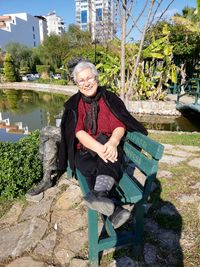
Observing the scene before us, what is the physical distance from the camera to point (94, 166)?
231 cm

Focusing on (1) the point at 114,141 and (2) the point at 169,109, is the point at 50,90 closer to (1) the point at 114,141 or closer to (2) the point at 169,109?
(2) the point at 169,109

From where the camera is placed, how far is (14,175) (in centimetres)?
304

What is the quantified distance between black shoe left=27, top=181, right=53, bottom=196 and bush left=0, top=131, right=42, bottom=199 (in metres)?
0.13

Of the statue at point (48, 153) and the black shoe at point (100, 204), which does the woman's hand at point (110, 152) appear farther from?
the statue at point (48, 153)

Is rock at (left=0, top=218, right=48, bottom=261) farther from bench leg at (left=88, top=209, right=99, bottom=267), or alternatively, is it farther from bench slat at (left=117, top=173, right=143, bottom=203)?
bench slat at (left=117, top=173, right=143, bottom=203)

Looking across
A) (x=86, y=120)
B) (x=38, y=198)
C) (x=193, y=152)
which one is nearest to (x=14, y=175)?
(x=38, y=198)

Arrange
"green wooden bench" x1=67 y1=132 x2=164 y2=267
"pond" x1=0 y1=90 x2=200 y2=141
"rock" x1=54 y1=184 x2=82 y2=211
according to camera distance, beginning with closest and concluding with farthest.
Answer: "green wooden bench" x1=67 y1=132 x2=164 y2=267
"rock" x1=54 y1=184 x2=82 y2=211
"pond" x1=0 y1=90 x2=200 y2=141

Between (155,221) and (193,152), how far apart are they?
2342 mm

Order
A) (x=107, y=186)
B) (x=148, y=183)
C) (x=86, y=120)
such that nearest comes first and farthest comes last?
1. (x=148, y=183)
2. (x=107, y=186)
3. (x=86, y=120)

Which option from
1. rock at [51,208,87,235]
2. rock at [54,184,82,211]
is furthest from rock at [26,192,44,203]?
rock at [51,208,87,235]

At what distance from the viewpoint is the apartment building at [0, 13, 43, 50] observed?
67.2 metres

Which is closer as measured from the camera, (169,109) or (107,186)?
(107,186)

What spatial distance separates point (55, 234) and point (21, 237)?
0.32 m

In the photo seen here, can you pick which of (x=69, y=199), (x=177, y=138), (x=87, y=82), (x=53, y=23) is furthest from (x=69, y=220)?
(x=53, y=23)
